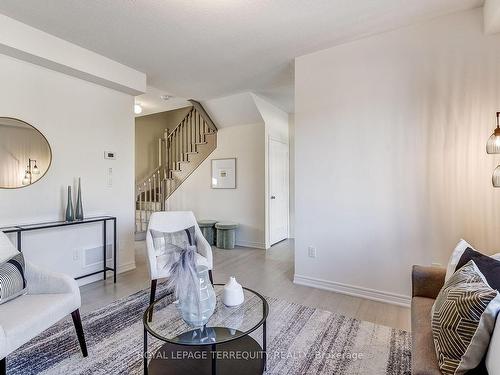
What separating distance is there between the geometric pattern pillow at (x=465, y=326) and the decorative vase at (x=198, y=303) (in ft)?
3.52

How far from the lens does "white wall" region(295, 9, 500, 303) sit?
7.52ft

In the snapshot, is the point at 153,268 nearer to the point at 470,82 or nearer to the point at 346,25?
the point at 346,25

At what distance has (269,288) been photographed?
9.94ft

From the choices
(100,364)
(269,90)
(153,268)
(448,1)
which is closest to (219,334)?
(100,364)

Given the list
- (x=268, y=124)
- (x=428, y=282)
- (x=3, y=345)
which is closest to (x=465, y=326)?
(x=428, y=282)

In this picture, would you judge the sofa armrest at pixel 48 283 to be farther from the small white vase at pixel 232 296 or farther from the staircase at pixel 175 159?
the staircase at pixel 175 159

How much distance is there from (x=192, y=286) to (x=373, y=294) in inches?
82.1

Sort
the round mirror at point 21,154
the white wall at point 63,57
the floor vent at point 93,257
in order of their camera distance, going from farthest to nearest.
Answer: the floor vent at point 93,257, the round mirror at point 21,154, the white wall at point 63,57

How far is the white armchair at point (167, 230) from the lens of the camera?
2.48 metres

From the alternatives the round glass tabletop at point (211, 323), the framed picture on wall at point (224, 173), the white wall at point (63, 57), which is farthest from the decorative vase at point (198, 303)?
the framed picture on wall at point (224, 173)

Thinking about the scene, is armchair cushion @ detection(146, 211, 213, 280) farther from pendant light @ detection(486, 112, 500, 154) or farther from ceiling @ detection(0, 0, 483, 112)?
pendant light @ detection(486, 112, 500, 154)

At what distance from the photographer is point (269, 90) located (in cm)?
427

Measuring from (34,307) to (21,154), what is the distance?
1812 millimetres

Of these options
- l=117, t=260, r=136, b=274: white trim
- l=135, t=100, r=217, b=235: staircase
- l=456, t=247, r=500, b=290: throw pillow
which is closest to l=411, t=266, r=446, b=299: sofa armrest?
l=456, t=247, r=500, b=290: throw pillow
